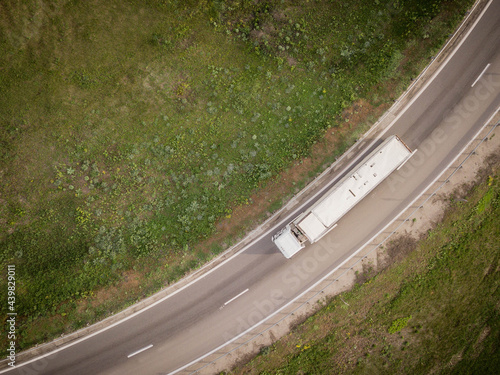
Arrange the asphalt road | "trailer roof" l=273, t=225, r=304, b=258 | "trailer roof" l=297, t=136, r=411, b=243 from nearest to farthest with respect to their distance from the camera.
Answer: "trailer roof" l=297, t=136, r=411, b=243 → "trailer roof" l=273, t=225, r=304, b=258 → the asphalt road

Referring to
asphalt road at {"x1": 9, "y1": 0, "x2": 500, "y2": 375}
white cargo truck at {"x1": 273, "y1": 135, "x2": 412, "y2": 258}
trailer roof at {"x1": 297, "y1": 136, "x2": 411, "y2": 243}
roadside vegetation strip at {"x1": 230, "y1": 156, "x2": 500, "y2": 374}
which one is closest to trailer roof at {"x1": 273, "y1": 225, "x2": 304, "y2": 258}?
white cargo truck at {"x1": 273, "y1": 135, "x2": 412, "y2": 258}

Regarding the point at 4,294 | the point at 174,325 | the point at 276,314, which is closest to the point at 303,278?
the point at 276,314

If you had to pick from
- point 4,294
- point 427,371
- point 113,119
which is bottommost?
point 427,371

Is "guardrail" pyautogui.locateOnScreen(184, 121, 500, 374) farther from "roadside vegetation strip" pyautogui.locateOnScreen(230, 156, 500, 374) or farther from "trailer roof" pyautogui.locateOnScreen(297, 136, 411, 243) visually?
"trailer roof" pyautogui.locateOnScreen(297, 136, 411, 243)

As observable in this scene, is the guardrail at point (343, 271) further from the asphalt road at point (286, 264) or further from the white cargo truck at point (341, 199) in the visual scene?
the white cargo truck at point (341, 199)

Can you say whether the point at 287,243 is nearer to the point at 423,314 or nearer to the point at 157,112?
the point at 423,314

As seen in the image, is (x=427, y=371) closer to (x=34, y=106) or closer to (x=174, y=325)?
(x=174, y=325)

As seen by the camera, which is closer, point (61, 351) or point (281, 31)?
point (61, 351)
